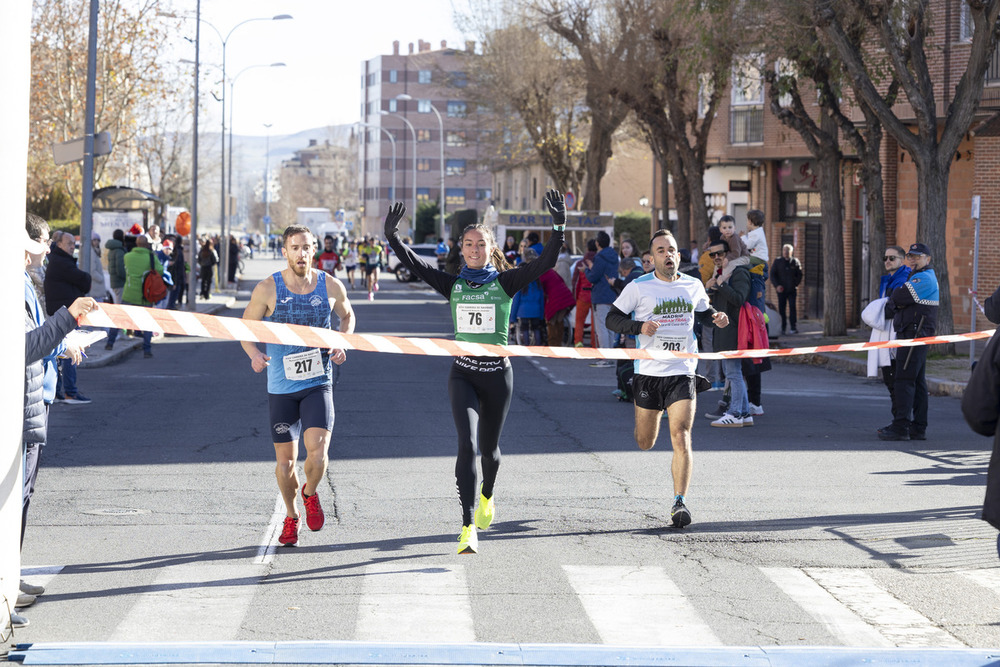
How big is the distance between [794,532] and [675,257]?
189cm

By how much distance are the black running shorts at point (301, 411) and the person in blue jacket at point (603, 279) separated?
11.2 m

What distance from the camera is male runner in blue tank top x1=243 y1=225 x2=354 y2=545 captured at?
7500mm

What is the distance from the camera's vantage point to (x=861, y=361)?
2055 centimetres

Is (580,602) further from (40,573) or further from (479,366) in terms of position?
(40,573)

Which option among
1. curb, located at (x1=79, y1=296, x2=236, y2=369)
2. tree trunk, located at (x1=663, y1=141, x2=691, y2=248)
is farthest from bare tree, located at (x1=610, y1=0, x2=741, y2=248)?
curb, located at (x1=79, y1=296, x2=236, y2=369)

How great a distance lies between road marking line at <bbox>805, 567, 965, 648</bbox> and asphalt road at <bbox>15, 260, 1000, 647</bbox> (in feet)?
0.06

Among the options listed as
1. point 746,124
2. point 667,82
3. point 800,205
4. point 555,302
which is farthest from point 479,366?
point 746,124

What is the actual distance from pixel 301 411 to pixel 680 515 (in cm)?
243

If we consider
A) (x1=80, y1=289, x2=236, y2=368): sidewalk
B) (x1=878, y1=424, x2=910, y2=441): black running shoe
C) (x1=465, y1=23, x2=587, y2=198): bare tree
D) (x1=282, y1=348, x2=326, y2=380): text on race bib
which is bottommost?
(x1=878, y1=424, x2=910, y2=441): black running shoe

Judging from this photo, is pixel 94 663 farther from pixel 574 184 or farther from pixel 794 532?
pixel 574 184

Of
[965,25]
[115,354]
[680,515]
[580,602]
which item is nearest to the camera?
[580,602]

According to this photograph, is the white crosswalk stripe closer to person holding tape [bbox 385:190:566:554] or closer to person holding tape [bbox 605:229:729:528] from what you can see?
person holding tape [bbox 385:190:566:554]

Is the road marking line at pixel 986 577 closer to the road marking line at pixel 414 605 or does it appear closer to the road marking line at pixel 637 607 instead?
the road marking line at pixel 637 607

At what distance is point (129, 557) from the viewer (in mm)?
7383
